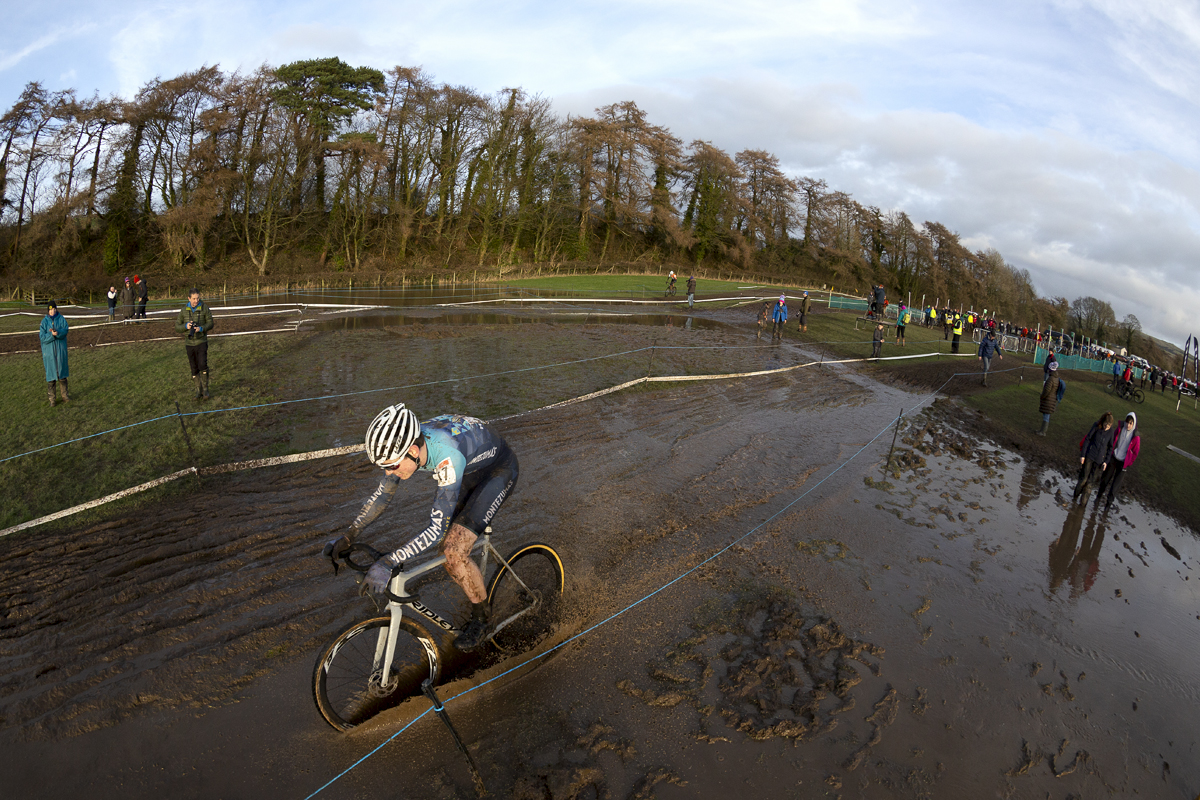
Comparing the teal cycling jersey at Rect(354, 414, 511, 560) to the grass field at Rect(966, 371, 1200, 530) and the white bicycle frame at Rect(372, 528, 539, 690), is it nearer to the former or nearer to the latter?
the white bicycle frame at Rect(372, 528, 539, 690)

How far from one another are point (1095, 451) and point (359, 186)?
53082 mm

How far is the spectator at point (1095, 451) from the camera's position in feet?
40.5

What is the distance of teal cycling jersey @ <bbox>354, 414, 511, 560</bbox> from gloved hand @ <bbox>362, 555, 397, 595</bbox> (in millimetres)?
79

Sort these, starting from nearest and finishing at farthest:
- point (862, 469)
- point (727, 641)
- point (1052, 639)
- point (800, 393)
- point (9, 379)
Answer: point (727, 641), point (1052, 639), point (862, 469), point (9, 379), point (800, 393)

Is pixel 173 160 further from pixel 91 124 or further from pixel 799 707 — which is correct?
pixel 799 707

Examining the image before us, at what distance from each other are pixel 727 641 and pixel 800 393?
42.2ft

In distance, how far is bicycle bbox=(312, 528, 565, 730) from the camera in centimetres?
442

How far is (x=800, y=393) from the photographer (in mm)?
17828

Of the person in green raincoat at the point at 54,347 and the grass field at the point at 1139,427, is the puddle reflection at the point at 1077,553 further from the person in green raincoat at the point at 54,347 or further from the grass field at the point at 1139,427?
the person in green raincoat at the point at 54,347

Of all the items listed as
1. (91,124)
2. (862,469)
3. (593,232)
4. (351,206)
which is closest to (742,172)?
(593,232)

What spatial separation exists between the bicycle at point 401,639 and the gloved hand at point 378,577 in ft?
0.28

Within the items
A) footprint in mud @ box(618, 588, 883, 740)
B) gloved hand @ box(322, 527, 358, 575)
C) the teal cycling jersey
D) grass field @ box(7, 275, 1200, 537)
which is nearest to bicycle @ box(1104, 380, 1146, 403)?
grass field @ box(7, 275, 1200, 537)

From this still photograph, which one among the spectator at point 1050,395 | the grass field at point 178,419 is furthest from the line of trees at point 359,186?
the spectator at point 1050,395

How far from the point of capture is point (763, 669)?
564 cm
